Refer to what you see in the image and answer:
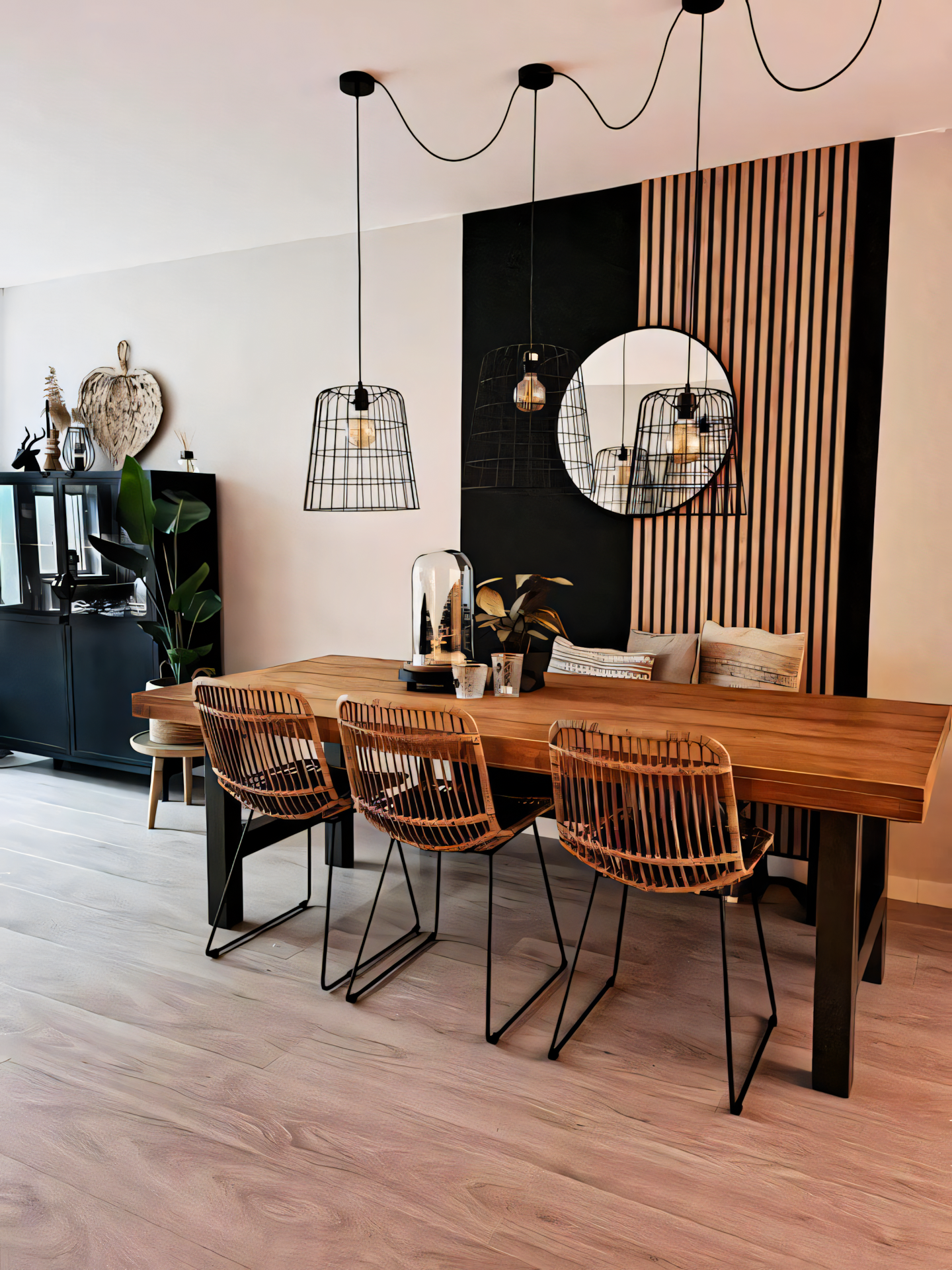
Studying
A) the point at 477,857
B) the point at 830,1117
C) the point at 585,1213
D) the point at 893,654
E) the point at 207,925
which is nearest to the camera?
the point at 585,1213

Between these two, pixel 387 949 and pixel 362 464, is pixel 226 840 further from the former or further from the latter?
pixel 362 464

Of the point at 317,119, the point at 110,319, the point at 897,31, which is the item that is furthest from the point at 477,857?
the point at 110,319

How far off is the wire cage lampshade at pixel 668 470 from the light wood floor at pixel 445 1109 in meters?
1.71

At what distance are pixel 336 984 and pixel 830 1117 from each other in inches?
56.4

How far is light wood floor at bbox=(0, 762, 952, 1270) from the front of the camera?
1.83m

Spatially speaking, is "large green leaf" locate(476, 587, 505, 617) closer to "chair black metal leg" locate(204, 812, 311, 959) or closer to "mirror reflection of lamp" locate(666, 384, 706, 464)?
"mirror reflection of lamp" locate(666, 384, 706, 464)

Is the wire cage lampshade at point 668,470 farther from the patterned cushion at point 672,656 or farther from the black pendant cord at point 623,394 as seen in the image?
the patterned cushion at point 672,656

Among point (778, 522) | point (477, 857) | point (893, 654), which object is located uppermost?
point (778, 522)

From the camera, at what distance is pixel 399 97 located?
10.4ft

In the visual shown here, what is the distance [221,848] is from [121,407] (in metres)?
3.40

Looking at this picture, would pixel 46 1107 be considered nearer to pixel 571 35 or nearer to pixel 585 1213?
pixel 585 1213

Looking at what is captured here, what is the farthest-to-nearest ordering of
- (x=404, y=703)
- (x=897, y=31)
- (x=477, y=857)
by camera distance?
(x=477, y=857), (x=897, y=31), (x=404, y=703)

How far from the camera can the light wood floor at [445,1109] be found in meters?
1.83

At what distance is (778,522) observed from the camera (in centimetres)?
377
